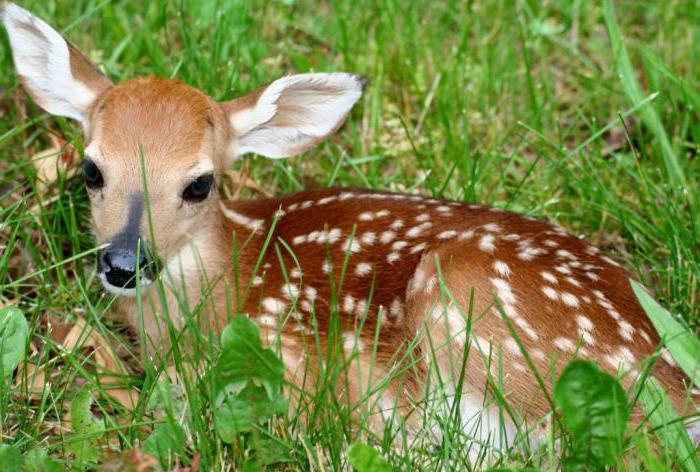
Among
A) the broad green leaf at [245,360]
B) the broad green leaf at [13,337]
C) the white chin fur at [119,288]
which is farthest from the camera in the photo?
the white chin fur at [119,288]

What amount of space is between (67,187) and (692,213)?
2183 millimetres

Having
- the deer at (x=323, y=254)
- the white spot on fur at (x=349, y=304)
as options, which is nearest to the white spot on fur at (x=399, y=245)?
the deer at (x=323, y=254)

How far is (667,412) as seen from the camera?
251 centimetres

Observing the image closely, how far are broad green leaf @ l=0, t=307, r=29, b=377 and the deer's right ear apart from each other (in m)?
0.82

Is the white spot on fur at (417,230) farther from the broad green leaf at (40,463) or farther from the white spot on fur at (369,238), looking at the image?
the broad green leaf at (40,463)

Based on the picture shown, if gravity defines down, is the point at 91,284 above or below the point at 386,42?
below

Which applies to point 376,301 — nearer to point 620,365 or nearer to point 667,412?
point 620,365

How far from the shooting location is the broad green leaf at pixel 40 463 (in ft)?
7.53

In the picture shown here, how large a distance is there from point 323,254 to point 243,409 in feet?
3.20

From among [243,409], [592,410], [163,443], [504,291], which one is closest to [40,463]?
[163,443]

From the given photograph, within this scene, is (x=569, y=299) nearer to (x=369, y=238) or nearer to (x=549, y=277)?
(x=549, y=277)

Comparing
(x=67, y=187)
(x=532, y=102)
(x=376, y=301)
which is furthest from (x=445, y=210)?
(x=67, y=187)

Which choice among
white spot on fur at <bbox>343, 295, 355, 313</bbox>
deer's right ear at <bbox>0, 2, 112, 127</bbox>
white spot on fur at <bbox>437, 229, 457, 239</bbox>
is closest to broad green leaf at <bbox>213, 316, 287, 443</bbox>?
white spot on fur at <bbox>343, 295, 355, 313</bbox>

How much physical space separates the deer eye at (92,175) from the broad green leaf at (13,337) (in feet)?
1.50
